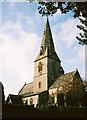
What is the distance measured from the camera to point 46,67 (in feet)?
233

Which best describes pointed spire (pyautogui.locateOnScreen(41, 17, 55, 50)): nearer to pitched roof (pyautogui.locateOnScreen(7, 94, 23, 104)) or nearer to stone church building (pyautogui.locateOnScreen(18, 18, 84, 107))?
stone church building (pyautogui.locateOnScreen(18, 18, 84, 107))

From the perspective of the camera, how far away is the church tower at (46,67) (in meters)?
70.1

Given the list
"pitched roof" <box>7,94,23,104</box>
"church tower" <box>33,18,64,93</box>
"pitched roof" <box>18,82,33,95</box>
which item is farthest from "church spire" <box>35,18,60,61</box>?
"pitched roof" <box>7,94,23,104</box>

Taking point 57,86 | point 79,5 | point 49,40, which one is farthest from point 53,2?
point 49,40

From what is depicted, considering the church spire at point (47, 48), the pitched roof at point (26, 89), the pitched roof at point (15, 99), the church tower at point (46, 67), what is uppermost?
the church spire at point (47, 48)

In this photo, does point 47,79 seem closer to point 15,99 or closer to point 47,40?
point 15,99

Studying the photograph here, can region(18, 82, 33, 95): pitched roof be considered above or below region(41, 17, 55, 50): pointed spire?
below

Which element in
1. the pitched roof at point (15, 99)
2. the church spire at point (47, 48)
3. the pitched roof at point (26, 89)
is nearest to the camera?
the pitched roof at point (15, 99)

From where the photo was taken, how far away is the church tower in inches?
2758

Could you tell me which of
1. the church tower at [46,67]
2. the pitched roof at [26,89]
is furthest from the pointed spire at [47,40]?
the pitched roof at [26,89]

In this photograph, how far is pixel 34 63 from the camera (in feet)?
248

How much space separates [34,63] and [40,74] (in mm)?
4958

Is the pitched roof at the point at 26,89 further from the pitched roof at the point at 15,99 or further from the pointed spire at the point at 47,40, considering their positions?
the pointed spire at the point at 47,40

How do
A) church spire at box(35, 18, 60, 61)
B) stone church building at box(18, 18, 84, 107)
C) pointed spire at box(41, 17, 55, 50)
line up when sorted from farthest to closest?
pointed spire at box(41, 17, 55, 50) → church spire at box(35, 18, 60, 61) → stone church building at box(18, 18, 84, 107)
